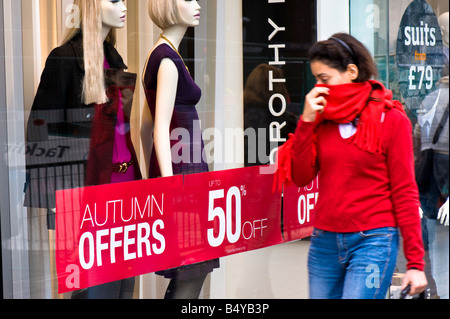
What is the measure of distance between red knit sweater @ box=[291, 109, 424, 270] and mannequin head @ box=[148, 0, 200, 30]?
1.13m

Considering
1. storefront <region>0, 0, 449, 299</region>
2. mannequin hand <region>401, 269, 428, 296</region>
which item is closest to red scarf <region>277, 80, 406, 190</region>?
mannequin hand <region>401, 269, 428, 296</region>

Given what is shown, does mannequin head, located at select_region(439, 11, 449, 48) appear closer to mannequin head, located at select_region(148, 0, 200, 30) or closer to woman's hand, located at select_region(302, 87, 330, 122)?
woman's hand, located at select_region(302, 87, 330, 122)

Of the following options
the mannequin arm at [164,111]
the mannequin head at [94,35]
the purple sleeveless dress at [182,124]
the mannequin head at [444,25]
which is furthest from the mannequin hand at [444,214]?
the mannequin head at [94,35]

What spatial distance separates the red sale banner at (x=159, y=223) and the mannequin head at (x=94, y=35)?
0.47 m

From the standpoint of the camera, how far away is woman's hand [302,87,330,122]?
3.11m

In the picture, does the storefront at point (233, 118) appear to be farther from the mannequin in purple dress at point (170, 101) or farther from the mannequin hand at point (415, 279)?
the mannequin hand at point (415, 279)

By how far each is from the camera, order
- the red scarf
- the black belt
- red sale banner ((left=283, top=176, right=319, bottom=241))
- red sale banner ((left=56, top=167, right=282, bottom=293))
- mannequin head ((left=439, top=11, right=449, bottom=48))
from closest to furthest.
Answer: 1. the red scarf
2. red sale banner ((left=56, top=167, right=282, bottom=293))
3. the black belt
4. mannequin head ((left=439, top=11, right=449, bottom=48))
5. red sale banner ((left=283, top=176, right=319, bottom=241))

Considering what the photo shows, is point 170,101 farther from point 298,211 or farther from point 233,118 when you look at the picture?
point 298,211

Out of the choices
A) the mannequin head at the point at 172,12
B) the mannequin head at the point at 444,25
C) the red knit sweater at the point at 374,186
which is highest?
the mannequin head at the point at 172,12

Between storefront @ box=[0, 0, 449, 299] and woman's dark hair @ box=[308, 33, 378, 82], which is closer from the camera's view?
woman's dark hair @ box=[308, 33, 378, 82]

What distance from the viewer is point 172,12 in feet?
13.0

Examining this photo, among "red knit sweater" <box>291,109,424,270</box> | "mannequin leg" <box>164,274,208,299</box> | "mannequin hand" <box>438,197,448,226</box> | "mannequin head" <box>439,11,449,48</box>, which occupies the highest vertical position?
"mannequin head" <box>439,11,449,48</box>

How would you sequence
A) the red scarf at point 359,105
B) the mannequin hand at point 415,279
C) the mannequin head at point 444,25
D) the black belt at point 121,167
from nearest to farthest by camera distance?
1. the mannequin hand at point 415,279
2. the red scarf at point 359,105
3. the black belt at point 121,167
4. the mannequin head at point 444,25

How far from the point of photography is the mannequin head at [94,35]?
363cm
